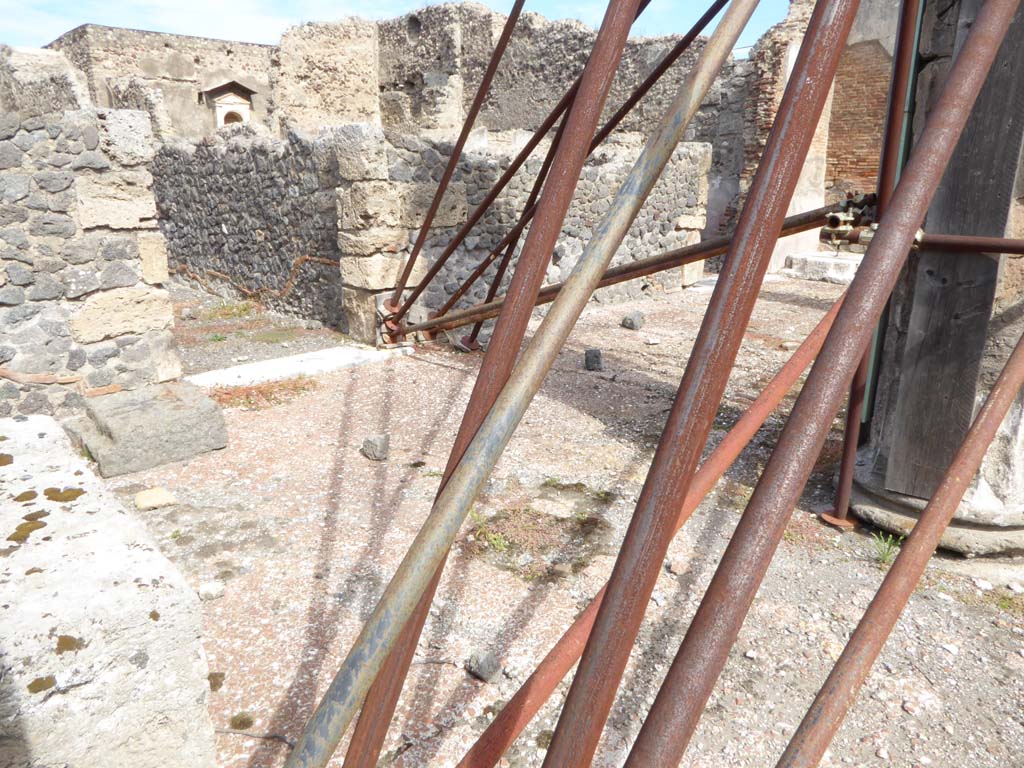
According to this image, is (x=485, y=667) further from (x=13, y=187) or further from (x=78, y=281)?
(x=13, y=187)

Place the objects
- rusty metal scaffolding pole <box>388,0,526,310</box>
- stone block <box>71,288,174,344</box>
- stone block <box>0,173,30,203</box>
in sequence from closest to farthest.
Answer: rusty metal scaffolding pole <box>388,0,526,310</box> < stone block <box>0,173,30,203</box> < stone block <box>71,288,174,344</box>

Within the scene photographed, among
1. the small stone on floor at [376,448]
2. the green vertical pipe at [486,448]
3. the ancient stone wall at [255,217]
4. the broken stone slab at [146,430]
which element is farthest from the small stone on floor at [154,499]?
the ancient stone wall at [255,217]

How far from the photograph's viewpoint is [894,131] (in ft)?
9.56

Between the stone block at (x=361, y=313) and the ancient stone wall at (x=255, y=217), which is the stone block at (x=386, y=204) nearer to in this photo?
the ancient stone wall at (x=255, y=217)

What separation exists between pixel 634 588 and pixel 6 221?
499cm

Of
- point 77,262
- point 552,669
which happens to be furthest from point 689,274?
point 552,669

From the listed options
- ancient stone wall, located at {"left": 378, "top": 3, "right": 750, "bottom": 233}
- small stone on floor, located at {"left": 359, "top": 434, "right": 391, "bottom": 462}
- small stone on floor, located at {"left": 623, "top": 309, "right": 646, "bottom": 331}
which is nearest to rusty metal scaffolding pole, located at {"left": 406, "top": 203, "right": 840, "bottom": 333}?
small stone on floor, located at {"left": 359, "top": 434, "right": 391, "bottom": 462}

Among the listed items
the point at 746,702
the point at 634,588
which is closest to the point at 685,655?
the point at 634,588

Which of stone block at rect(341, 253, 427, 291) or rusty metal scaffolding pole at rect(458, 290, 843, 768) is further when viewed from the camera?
stone block at rect(341, 253, 427, 291)

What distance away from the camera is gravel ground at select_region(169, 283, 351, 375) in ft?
21.0

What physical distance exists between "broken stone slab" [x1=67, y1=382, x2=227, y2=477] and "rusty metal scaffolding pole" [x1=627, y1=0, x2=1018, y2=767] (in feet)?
12.4

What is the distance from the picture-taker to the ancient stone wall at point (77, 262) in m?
4.44

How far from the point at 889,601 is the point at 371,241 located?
18.7 feet

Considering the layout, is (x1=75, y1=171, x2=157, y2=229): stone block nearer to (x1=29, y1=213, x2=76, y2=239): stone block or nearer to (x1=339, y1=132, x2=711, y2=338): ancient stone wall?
(x1=29, y1=213, x2=76, y2=239): stone block
